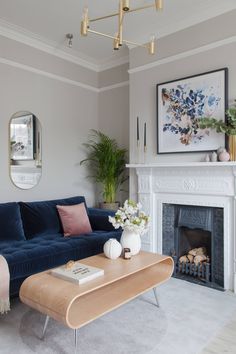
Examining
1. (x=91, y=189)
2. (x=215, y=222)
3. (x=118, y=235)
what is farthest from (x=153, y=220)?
(x=91, y=189)

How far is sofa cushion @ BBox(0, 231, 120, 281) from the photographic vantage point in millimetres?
2494

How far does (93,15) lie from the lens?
3311 millimetres

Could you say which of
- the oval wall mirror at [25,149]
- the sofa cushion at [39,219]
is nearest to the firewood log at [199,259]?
the sofa cushion at [39,219]

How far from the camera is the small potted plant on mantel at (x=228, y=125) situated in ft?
9.31

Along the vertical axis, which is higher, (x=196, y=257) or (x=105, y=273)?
(x=105, y=273)

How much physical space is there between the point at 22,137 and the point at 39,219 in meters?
1.12

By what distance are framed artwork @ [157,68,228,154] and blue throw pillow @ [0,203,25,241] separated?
1.83 meters

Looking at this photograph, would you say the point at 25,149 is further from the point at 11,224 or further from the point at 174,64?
the point at 174,64

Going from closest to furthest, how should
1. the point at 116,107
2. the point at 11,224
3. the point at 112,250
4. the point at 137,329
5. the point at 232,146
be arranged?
the point at 137,329
the point at 112,250
the point at 232,146
the point at 11,224
the point at 116,107

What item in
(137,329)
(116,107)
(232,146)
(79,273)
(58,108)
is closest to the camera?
(79,273)

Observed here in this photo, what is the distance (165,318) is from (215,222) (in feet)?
4.04

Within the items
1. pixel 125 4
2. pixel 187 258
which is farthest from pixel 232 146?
pixel 125 4

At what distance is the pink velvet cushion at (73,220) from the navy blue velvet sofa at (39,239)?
98mm

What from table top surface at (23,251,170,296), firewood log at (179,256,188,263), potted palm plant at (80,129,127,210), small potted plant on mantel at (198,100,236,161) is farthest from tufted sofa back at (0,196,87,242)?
small potted plant on mantel at (198,100,236,161)
